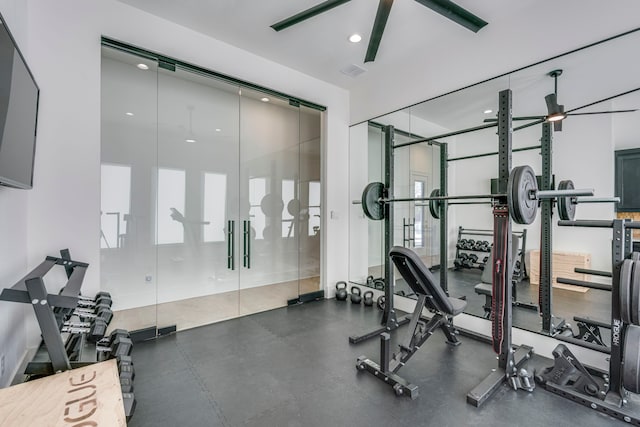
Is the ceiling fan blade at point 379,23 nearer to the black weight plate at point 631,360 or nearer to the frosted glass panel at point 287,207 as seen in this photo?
the frosted glass panel at point 287,207

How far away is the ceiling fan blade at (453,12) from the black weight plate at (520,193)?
4.97ft

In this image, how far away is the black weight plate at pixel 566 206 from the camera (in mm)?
2654

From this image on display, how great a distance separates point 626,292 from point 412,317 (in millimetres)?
1426

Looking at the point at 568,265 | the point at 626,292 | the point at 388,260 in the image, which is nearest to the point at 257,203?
the point at 388,260

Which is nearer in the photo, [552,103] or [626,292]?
[626,292]

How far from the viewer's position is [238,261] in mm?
4512

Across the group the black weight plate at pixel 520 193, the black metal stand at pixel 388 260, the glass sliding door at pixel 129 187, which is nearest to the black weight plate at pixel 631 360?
the black weight plate at pixel 520 193

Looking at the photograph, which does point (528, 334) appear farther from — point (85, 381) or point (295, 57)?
point (295, 57)

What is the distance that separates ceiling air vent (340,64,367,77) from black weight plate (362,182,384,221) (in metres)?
1.98

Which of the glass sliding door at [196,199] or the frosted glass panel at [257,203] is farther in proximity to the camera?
the frosted glass panel at [257,203]

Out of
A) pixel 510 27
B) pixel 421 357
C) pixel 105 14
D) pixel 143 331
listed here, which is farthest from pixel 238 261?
pixel 510 27

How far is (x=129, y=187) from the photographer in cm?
358

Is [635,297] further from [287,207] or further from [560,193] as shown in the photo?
[287,207]

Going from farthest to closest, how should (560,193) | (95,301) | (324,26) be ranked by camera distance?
(324,26)
(95,301)
(560,193)
